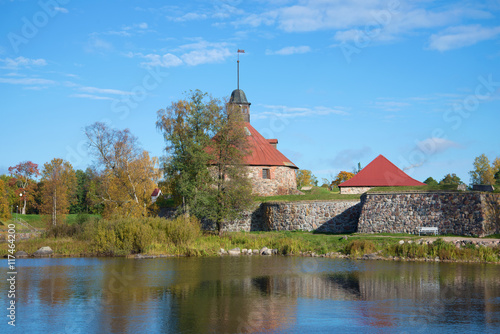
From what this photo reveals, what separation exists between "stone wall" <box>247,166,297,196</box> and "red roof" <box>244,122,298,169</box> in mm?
498

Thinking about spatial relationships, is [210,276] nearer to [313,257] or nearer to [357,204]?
[313,257]

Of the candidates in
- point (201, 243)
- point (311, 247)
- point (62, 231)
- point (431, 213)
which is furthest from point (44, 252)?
point (431, 213)

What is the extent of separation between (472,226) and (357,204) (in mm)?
9481

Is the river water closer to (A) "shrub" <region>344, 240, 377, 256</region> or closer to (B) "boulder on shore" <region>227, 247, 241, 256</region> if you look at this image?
(A) "shrub" <region>344, 240, 377, 256</region>

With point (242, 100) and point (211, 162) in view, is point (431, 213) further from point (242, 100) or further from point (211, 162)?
point (242, 100)

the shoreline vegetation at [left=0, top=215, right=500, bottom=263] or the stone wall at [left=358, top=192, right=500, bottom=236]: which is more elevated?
the stone wall at [left=358, top=192, right=500, bottom=236]

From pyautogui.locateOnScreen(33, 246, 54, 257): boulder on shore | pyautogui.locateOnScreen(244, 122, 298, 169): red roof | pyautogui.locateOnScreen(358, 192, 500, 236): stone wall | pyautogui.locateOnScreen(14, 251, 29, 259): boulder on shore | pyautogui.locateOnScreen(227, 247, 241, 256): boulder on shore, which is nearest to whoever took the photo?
pyautogui.locateOnScreen(14, 251, 29, 259): boulder on shore

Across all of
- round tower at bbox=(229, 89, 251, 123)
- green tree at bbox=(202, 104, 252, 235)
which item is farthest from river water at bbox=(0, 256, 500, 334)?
round tower at bbox=(229, 89, 251, 123)

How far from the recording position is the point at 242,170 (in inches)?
1517

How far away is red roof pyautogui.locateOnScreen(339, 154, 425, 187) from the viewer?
1986 inches

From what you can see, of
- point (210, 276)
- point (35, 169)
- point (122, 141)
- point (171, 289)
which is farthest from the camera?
point (35, 169)

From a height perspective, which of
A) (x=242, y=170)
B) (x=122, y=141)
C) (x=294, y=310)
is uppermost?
(x=122, y=141)

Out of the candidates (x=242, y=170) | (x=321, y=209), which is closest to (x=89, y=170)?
(x=242, y=170)

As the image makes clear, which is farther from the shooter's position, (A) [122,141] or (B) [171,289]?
(A) [122,141]
